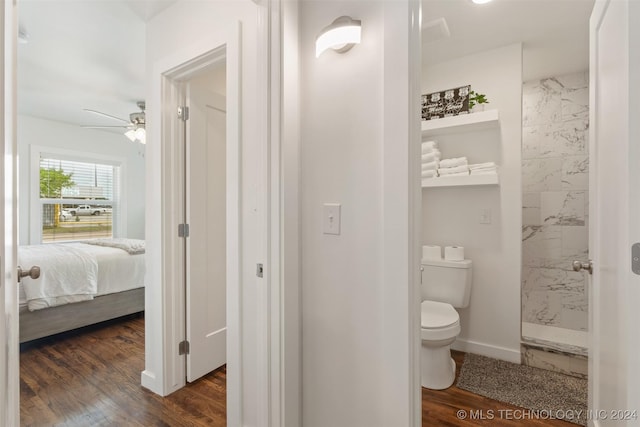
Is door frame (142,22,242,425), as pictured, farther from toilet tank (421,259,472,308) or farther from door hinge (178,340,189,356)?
toilet tank (421,259,472,308)

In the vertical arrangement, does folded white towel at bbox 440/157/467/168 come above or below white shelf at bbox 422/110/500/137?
below

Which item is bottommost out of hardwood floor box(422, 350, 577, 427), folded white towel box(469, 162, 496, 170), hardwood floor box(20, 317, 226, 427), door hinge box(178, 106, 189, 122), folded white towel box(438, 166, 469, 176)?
hardwood floor box(20, 317, 226, 427)

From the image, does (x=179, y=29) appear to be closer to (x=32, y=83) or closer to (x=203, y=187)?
(x=203, y=187)

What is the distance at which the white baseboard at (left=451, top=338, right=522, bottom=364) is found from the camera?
7.77 feet

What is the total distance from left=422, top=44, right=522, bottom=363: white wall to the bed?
315cm

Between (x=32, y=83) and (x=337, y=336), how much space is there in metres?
4.19

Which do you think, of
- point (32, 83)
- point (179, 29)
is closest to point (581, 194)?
point (179, 29)

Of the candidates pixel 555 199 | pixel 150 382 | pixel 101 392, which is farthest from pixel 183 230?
pixel 555 199

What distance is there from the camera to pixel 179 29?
1940 millimetres

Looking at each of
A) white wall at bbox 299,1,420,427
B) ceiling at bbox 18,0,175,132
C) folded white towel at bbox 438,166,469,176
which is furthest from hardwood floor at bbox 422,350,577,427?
ceiling at bbox 18,0,175,132

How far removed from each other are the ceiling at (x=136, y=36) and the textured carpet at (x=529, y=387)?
238cm

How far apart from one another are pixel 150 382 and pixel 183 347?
0.29 meters

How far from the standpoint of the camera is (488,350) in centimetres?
247

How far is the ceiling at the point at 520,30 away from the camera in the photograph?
6.53 feet
